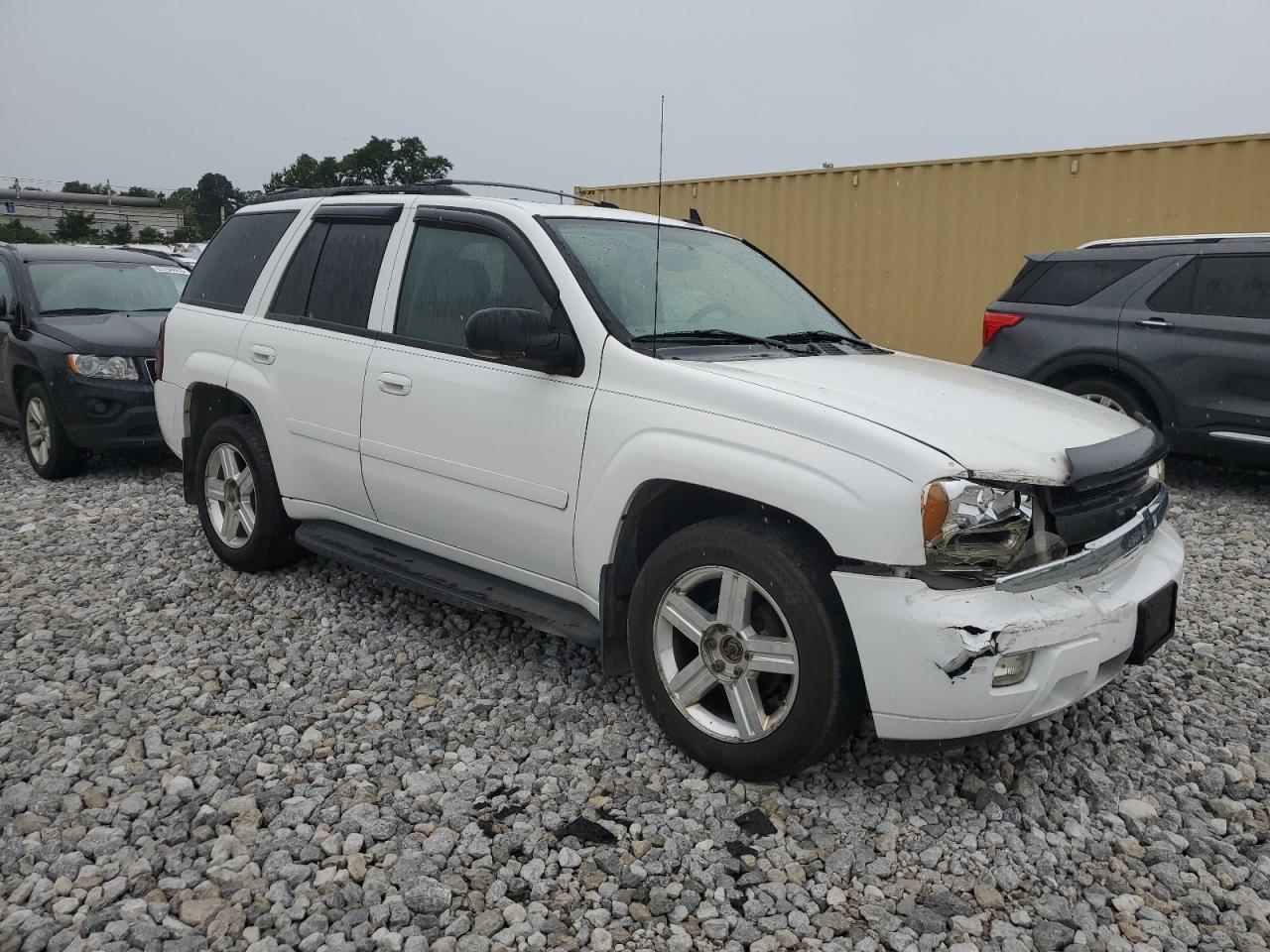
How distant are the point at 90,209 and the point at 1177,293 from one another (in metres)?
69.3

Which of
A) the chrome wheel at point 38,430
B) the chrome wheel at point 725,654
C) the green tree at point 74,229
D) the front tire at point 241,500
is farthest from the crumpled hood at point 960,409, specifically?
the green tree at point 74,229

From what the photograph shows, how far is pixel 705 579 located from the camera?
9.96 ft

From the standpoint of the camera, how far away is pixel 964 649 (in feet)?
8.52

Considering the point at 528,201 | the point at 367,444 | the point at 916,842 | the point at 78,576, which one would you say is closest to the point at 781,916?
the point at 916,842

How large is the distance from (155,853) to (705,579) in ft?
5.61

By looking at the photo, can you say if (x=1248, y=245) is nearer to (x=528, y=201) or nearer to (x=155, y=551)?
(x=528, y=201)

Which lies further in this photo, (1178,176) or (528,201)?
(1178,176)

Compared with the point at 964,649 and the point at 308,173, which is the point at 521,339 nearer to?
the point at 964,649

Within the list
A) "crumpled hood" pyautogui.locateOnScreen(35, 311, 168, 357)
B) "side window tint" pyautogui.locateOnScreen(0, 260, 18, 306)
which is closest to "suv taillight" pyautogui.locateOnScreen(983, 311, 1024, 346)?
"crumpled hood" pyautogui.locateOnScreen(35, 311, 168, 357)

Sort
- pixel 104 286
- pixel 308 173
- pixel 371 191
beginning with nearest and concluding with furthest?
pixel 371 191 < pixel 104 286 < pixel 308 173

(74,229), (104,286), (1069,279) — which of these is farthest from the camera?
(74,229)

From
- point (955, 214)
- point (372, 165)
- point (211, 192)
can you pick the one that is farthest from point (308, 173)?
point (955, 214)

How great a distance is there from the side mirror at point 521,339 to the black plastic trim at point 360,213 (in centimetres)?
119

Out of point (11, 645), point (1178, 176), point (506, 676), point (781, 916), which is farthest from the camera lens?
point (1178, 176)
